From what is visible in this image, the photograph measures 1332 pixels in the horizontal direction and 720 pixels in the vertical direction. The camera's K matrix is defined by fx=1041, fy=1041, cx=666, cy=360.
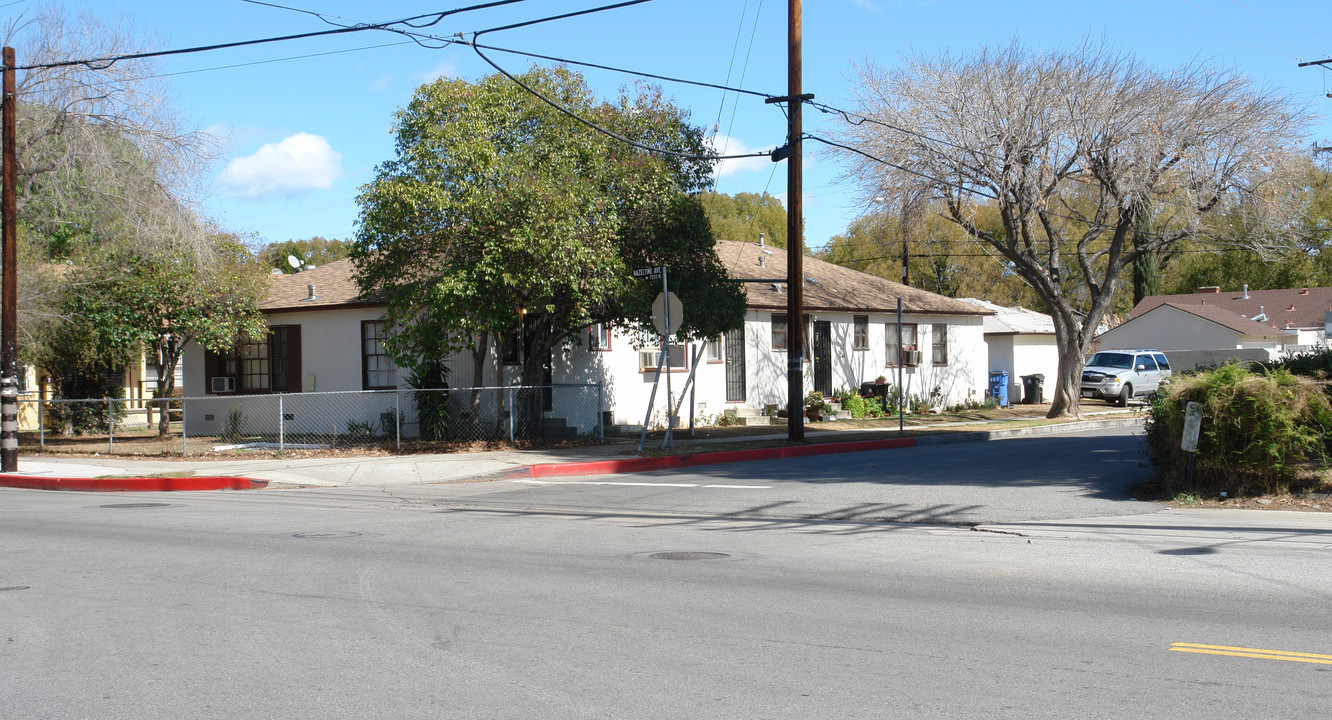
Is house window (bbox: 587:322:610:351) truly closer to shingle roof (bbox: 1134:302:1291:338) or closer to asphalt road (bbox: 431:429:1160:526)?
asphalt road (bbox: 431:429:1160:526)

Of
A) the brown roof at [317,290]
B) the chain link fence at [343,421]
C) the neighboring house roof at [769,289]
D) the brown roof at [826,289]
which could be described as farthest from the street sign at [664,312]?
the brown roof at [826,289]

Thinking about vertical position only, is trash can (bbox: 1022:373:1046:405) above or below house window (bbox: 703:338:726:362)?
below

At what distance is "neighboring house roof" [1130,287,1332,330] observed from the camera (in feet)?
180

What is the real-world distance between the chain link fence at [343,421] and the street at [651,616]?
8897 millimetres

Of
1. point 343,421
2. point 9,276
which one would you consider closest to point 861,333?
point 343,421

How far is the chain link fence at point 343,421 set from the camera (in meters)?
21.8

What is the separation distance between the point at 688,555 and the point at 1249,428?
7431 mm

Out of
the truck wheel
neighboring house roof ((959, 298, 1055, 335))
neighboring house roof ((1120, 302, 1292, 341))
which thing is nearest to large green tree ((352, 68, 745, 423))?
the truck wheel

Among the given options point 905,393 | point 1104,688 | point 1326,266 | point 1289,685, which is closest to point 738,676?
point 1104,688

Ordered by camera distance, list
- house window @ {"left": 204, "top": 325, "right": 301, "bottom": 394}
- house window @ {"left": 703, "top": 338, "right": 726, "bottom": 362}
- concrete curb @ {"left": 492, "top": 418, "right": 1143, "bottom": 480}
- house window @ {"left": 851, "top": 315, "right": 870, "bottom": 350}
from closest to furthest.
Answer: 1. concrete curb @ {"left": 492, "top": 418, "right": 1143, "bottom": 480}
2. house window @ {"left": 204, "top": 325, "right": 301, "bottom": 394}
3. house window @ {"left": 703, "top": 338, "right": 726, "bottom": 362}
4. house window @ {"left": 851, "top": 315, "right": 870, "bottom": 350}

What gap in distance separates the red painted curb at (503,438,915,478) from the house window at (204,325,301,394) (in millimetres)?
11362

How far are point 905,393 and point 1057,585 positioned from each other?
24.9 meters

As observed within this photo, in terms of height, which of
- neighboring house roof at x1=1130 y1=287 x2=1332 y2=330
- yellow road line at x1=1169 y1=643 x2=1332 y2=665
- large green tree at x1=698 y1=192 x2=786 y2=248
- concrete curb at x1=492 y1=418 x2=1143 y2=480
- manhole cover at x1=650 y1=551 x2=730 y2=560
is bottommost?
yellow road line at x1=1169 y1=643 x2=1332 y2=665

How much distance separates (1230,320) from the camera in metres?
52.0
